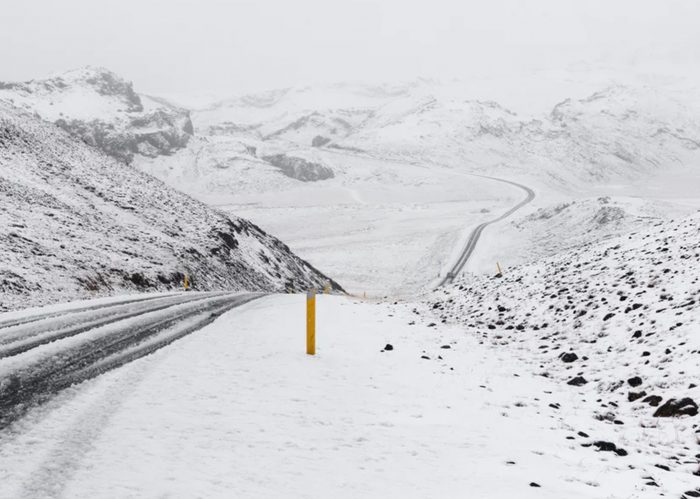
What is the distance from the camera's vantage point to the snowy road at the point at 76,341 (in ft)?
19.7

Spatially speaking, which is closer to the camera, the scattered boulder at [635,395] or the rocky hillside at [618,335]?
the rocky hillside at [618,335]

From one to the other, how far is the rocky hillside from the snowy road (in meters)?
6.23

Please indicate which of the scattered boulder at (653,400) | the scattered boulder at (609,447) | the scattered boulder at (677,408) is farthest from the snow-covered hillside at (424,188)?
the scattered boulder at (609,447)

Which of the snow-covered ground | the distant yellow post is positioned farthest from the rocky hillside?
the distant yellow post

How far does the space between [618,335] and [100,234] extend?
21.6m

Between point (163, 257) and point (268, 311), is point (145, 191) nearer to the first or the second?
point (163, 257)

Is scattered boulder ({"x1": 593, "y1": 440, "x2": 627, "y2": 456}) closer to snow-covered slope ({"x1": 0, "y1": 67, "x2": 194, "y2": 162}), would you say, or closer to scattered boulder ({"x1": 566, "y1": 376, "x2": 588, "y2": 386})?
scattered boulder ({"x1": 566, "y1": 376, "x2": 588, "y2": 386})

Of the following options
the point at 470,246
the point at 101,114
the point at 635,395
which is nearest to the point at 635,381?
the point at 635,395

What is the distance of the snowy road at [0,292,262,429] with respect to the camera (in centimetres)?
601

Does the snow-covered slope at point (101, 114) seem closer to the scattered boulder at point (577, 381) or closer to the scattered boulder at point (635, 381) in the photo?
the scattered boulder at point (577, 381)

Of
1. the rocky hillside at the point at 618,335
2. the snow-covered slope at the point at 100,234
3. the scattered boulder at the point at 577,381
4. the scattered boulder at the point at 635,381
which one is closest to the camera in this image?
the rocky hillside at the point at 618,335

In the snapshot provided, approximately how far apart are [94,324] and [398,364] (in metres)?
6.27

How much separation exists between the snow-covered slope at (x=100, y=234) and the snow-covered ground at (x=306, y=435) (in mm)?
9170

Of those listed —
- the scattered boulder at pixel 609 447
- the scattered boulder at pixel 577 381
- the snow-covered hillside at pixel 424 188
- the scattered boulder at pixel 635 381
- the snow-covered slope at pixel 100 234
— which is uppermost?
the snow-covered hillside at pixel 424 188
